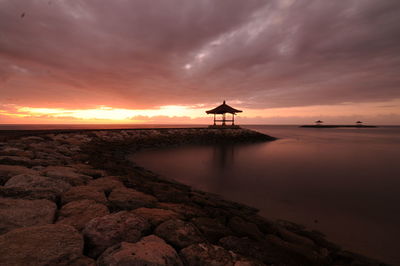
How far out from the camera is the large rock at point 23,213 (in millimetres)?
2137

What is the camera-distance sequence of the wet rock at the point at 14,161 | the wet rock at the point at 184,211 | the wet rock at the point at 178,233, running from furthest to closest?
the wet rock at the point at 14,161, the wet rock at the point at 184,211, the wet rock at the point at 178,233

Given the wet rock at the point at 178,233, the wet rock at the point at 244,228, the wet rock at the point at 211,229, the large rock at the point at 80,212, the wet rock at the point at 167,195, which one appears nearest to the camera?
the wet rock at the point at 178,233

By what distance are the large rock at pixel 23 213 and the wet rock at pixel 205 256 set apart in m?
2.03

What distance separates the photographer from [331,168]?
10.0 m

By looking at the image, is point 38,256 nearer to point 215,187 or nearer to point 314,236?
point 314,236

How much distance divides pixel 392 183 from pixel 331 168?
2664 millimetres

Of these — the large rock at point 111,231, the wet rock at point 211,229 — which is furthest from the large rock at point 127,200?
the wet rock at point 211,229

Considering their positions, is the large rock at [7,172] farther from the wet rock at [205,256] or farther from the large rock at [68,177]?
the wet rock at [205,256]

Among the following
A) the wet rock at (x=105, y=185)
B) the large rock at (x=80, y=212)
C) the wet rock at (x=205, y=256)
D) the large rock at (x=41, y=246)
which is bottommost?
the wet rock at (x=205, y=256)

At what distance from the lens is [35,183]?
3.16m

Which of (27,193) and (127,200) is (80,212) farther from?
(27,193)

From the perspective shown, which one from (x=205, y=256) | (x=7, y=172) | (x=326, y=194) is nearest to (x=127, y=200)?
(x=205, y=256)

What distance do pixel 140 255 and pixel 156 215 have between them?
114cm

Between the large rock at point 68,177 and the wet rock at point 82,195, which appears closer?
the wet rock at point 82,195
